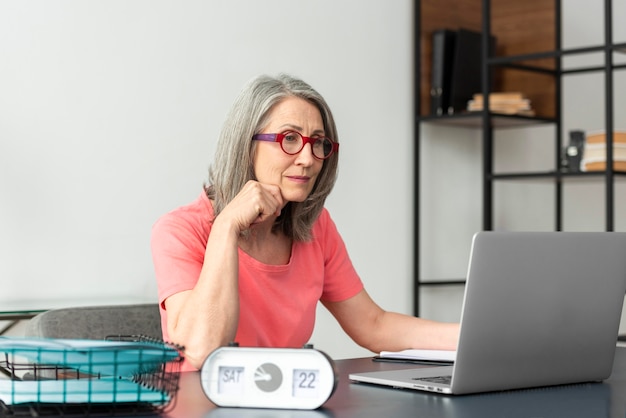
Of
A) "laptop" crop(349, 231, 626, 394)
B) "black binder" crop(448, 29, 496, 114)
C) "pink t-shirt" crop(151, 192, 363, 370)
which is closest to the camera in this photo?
"laptop" crop(349, 231, 626, 394)

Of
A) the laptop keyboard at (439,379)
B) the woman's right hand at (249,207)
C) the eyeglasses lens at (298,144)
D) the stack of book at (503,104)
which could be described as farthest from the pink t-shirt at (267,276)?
the stack of book at (503,104)

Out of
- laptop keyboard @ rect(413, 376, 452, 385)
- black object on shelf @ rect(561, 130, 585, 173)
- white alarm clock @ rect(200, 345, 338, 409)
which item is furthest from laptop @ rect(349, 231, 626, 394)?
black object on shelf @ rect(561, 130, 585, 173)

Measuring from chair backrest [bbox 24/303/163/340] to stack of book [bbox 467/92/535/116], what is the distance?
1831 mm

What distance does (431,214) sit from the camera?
4094 millimetres

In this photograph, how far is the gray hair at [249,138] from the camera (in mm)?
1994

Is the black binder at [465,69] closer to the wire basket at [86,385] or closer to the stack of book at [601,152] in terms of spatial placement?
the stack of book at [601,152]

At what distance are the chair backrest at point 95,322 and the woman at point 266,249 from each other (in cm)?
41

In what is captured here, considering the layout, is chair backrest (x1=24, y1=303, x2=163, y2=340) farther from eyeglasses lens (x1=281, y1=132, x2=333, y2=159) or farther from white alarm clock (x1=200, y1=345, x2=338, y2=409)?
white alarm clock (x1=200, y1=345, x2=338, y2=409)

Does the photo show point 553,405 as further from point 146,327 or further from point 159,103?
point 159,103

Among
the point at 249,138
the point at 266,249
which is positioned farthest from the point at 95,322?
the point at 249,138

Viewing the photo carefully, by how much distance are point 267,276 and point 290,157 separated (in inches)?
10.9

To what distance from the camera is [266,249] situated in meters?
2.09

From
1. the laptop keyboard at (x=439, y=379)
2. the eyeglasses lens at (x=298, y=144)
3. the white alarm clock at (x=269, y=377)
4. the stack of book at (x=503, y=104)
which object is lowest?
the laptop keyboard at (x=439, y=379)

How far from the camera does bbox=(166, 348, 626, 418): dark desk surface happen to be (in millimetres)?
1242
